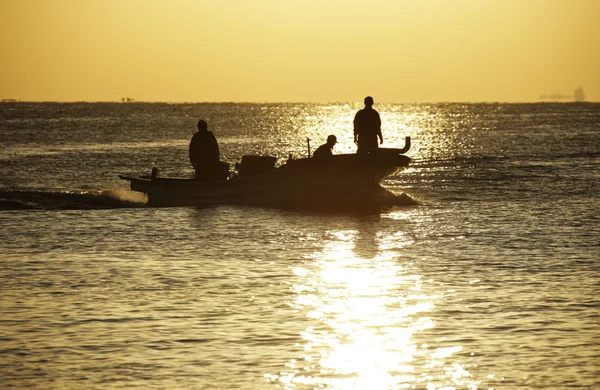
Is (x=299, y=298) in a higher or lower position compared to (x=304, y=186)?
lower

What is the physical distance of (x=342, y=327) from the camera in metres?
12.1

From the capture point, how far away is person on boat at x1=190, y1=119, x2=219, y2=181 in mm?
26370

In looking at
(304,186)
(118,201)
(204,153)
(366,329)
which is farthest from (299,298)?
(118,201)

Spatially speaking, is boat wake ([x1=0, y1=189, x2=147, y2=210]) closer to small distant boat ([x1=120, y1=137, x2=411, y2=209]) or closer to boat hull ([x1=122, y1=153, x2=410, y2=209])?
small distant boat ([x1=120, y1=137, x2=411, y2=209])

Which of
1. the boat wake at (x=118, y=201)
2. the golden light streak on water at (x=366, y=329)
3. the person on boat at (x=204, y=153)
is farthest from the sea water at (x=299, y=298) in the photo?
the person on boat at (x=204, y=153)

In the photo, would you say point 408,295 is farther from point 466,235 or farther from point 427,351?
point 466,235

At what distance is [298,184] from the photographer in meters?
26.5

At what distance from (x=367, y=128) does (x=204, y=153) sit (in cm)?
413

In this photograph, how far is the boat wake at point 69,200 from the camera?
27734 millimetres

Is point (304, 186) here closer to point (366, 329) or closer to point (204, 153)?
point (204, 153)

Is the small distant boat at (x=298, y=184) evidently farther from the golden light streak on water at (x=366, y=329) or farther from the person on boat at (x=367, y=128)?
the golden light streak on water at (x=366, y=329)

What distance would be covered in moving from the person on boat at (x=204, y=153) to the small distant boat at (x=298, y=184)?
0.34 m

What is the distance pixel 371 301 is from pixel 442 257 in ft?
13.7

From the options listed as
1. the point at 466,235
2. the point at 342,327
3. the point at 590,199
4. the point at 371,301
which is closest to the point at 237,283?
the point at 371,301
